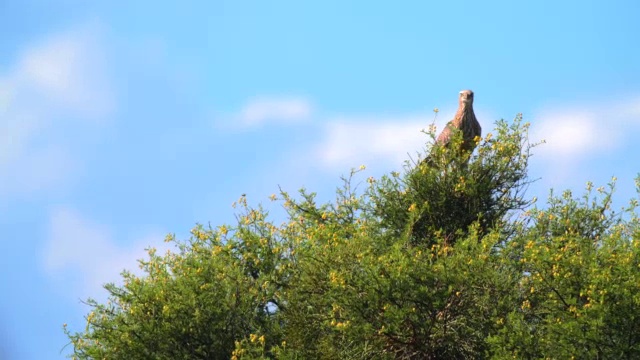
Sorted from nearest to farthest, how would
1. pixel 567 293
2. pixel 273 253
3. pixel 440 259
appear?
1. pixel 567 293
2. pixel 440 259
3. pixel 273 253

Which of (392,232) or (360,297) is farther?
(392,232)

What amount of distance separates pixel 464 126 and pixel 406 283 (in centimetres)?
643

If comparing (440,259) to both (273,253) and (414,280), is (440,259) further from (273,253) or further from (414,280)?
(273,253)

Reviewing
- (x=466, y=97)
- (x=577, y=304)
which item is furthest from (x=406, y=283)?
(x=466, y=97)

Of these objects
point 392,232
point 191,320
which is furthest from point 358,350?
point 392,232

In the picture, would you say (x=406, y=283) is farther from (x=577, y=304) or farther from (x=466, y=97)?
(x=466, y=97)

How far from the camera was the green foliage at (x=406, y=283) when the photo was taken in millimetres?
19797

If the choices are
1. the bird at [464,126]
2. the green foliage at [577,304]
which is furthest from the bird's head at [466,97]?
the green foliage at [577,304]

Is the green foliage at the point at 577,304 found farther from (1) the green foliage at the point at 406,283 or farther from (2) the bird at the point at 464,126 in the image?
(2) the bird at the point at 464,126

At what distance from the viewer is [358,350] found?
20828 millimetres

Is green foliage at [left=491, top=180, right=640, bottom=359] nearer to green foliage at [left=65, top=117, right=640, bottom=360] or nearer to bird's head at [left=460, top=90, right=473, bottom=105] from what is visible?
green foliage at [left=65, top=117, right=640, bottom=360]

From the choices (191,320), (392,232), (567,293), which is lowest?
(567,293)

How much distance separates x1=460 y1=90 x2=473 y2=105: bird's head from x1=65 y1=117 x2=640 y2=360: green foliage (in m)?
0.95

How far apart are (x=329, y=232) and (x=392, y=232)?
11.6ft
